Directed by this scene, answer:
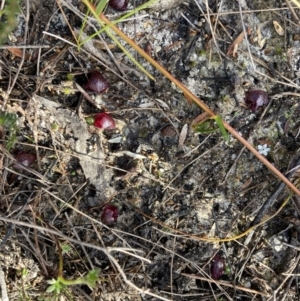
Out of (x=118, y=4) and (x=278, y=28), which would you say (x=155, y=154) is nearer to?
(x=118, y=4)

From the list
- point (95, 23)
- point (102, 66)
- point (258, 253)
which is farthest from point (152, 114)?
point (258, 253)

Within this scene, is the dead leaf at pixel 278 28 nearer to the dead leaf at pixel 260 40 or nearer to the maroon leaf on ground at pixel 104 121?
the dead leaf at pixel 260 40

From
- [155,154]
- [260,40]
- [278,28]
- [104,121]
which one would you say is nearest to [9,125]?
[104,121]

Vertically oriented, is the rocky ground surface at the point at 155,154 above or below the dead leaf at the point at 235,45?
below

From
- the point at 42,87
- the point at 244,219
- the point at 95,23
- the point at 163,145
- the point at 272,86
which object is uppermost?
the point at 95,23

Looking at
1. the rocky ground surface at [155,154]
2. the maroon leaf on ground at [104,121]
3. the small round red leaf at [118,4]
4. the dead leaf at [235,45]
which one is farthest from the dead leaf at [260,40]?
the maroon leaf on ground at [104,121]

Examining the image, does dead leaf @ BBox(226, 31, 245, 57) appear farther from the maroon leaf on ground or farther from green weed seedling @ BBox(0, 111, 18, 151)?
green weed seedling @ BBox(0, 111, 18, 151)

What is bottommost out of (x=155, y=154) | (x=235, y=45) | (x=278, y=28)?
(x=155, y=154)

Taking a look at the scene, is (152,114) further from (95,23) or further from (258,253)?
(258,253)

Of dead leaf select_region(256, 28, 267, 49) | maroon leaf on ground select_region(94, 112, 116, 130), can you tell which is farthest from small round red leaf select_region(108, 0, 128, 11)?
dead leaf select_region(256, 28, 267, 49)
